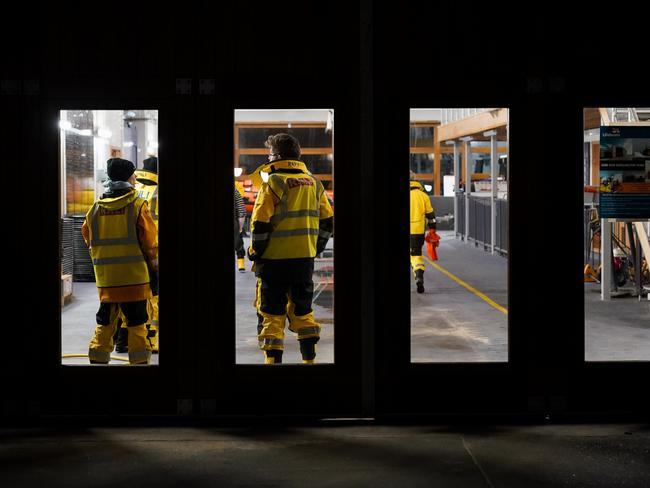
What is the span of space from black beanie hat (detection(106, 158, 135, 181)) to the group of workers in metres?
0.18

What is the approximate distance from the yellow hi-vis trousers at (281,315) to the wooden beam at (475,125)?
401 inches

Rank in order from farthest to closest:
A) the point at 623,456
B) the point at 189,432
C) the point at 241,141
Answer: the point at 241,141
the point at 189,432
the point at 623,456

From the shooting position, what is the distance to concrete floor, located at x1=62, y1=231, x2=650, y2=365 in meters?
10.1

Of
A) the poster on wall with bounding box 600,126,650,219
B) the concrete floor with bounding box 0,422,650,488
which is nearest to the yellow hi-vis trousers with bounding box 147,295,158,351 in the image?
the concrete floor with bounding box 0,422,650,488

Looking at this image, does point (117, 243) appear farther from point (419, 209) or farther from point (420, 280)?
point (420, 280)

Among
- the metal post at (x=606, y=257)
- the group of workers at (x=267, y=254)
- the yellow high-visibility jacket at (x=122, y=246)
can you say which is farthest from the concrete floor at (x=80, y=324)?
the metal post at (x=606, y=257)

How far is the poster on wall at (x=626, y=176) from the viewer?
741 cm

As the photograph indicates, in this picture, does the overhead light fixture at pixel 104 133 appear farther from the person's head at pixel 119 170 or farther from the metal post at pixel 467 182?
the person's head at pixel 119 170

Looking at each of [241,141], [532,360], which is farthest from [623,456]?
[241,141]

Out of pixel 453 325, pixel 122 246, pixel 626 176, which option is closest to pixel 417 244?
pixel 453 325

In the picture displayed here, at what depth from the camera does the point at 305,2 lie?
670 cm

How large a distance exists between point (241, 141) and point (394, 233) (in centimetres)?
2103

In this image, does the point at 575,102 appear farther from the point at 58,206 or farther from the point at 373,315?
the point at 58,206

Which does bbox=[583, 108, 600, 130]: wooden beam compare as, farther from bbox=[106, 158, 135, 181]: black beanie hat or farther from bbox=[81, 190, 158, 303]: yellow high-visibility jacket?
bbox=[81, 190, 158, 303]: yellow high-visibility jacket
